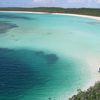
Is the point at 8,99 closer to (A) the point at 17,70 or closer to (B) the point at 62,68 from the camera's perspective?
(A) the point at 17,70

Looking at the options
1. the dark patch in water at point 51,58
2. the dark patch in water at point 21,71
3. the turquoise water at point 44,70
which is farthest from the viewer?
the dark patch in water at point 51,58

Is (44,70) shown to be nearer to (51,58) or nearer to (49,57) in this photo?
(51,58)

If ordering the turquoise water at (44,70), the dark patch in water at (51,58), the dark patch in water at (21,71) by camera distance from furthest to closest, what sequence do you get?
the dark patch in water at (51,58)
the dark patch in water at (21,71)
the turquoise water at (44,70)

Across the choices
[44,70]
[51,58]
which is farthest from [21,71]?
[51,58]

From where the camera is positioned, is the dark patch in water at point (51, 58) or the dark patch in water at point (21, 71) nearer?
the dark patch in water at point (21, 71)

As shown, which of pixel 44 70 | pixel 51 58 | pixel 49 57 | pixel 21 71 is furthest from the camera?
pixel 49 57

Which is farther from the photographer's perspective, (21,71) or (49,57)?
(49,57)

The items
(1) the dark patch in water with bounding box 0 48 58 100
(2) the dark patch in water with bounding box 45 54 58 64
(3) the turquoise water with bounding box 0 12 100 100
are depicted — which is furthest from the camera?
(2) the dark patch in water with bounding box 45 54 58 64

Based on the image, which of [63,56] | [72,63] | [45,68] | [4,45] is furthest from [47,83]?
[4,45]

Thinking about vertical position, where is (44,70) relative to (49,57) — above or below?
below
